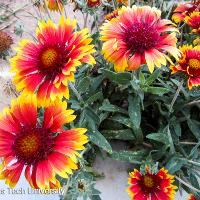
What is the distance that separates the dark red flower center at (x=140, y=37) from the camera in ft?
3.35

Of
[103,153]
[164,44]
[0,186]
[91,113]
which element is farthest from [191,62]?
[0,186]

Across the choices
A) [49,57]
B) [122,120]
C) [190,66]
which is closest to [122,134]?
[122,120]

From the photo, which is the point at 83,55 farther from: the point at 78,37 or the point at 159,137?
the point at 159,137

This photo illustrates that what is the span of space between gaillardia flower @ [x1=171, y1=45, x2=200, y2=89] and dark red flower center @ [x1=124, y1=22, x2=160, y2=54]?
158 millimetres

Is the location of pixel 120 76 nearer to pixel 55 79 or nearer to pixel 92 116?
pixel 92 116

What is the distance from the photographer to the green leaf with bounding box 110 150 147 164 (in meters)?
1.29

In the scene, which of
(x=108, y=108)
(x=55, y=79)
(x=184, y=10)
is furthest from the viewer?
(x=184, y=10)

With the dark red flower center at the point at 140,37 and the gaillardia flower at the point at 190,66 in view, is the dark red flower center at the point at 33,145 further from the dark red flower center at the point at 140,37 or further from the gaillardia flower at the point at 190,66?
Answer: the gaillardia flower at the point at 190,66

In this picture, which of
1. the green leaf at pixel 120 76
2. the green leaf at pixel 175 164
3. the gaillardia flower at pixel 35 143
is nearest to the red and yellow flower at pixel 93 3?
the green leaf at pixel 120 76

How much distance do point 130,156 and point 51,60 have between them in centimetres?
47

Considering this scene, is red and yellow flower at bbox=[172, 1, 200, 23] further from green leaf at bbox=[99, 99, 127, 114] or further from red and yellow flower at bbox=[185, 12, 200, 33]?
green leaf at bbox=[99, 99, 127, 114]

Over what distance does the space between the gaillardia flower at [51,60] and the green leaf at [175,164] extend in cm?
45

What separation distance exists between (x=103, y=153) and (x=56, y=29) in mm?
526

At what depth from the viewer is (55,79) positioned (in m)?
0.96
